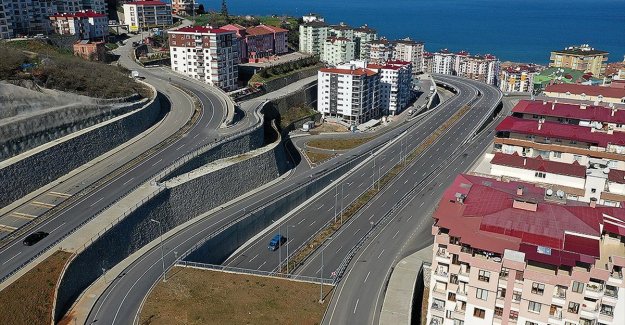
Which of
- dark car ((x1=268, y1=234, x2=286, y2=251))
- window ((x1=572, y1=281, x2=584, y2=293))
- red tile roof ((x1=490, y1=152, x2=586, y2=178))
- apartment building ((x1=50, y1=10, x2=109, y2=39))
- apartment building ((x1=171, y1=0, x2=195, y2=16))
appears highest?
apartment building ((x1=171, y1=0, x2=195, y2=16))

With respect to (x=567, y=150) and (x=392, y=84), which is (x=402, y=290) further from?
(x=392, y=84)

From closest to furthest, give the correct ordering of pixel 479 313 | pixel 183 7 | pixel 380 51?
pixel 479 313 → pixel 380 51 → pixel 183 7

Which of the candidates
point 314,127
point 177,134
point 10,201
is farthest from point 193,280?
point 314,127

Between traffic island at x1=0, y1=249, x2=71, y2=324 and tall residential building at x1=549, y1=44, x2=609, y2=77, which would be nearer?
traffic island at x1=0, y1=249, x2=71, y2=324

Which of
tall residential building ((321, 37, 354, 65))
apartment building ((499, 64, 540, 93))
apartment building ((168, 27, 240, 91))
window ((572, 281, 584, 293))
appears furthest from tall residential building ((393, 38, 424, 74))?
window ((572, 281, 584, 293))

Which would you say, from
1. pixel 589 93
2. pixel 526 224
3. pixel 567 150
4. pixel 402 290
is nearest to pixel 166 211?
pixel 402 290

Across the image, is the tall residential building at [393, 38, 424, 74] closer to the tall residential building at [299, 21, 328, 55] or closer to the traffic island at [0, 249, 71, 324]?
the tall residential building at [299, 21, 328, 55]
